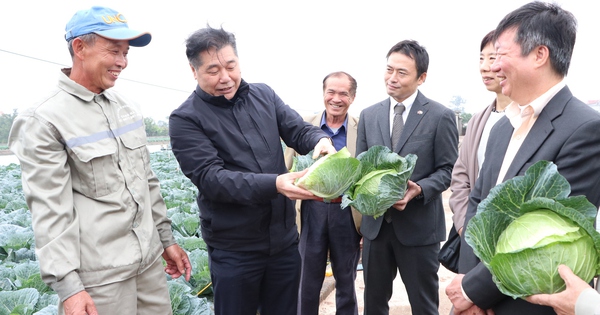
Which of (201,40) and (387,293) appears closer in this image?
(201,40)

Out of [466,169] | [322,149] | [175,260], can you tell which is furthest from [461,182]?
[175,260]

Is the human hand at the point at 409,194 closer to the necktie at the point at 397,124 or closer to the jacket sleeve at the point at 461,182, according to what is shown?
the jacket sleeve at the point at 461,182

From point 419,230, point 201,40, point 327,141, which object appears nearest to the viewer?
point 201,40

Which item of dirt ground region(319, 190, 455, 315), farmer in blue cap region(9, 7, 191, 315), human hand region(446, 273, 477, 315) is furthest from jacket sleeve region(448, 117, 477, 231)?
farmer in blue cap region(9, 7, 191, 315)

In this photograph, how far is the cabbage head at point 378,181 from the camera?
240cm

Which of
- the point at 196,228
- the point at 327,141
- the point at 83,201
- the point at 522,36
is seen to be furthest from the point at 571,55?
the point at 196,228

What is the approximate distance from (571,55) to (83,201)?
7.86 feet

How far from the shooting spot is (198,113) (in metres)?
2.49

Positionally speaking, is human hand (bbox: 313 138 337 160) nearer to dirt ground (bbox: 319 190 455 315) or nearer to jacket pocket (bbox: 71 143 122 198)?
jacket pocket (bbox: 71 143 122 198)

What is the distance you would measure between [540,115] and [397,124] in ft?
4.69

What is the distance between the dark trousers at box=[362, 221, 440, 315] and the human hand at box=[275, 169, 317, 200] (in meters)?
1.06

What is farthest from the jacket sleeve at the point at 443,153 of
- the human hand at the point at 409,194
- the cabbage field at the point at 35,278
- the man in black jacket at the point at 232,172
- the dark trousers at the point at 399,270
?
the cabbage field at the point at 35,278

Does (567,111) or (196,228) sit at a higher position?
(567,111)

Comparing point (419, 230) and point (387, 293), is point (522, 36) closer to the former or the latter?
point (419, 230)
